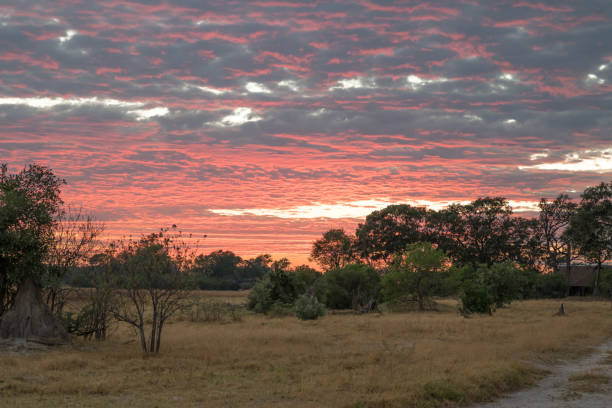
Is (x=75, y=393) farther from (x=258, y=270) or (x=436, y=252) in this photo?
(x=258, y=270)

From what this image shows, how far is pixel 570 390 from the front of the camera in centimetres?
1505

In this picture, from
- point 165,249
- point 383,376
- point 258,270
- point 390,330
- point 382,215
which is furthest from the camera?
point 258,270

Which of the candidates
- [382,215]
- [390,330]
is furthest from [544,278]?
[390,330]

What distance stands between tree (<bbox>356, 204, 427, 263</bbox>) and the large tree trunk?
2647 inches

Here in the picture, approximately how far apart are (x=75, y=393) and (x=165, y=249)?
854cm

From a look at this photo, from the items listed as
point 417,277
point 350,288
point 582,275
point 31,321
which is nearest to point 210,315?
point 31,321

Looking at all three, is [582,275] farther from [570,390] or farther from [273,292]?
[570,390]

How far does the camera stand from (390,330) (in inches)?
1219

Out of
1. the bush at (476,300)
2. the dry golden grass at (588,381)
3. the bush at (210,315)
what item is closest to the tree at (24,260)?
the bush at (210,315)

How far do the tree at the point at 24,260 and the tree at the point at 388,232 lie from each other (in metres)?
66.3

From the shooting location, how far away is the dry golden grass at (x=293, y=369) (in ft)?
45.5

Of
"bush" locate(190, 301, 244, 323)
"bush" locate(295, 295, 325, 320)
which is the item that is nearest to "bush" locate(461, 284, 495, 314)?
"bush" locate(295, 295, 325, 320)

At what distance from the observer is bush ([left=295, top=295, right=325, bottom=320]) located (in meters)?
42.9

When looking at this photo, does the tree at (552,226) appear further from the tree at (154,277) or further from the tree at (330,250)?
the tree at (154,277)
